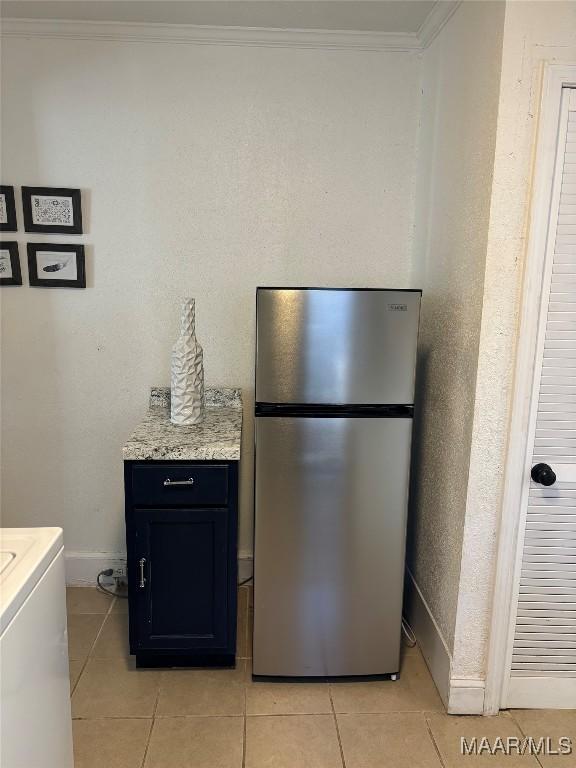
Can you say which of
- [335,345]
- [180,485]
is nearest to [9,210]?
[180,485]

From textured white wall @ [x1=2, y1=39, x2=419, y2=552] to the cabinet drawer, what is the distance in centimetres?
69

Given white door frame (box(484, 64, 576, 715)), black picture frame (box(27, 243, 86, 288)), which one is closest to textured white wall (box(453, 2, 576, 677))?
white door frame (box(484, 64, 576, 715))

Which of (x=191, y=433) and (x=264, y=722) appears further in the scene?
(x=191, y=433)

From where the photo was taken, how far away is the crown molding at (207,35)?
2.34 metres

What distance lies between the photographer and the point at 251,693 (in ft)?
6.85

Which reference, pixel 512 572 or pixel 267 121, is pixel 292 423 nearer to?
pixel 512 572

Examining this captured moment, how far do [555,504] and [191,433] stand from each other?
4.29 ft

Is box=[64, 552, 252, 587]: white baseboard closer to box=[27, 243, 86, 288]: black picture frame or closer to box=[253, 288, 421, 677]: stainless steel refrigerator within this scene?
box=[253, 288, 421, 677]: stainless steel refrigerator

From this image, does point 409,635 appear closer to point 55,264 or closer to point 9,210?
point 55,264

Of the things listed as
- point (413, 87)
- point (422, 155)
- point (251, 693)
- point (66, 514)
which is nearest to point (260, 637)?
point (251, 693)

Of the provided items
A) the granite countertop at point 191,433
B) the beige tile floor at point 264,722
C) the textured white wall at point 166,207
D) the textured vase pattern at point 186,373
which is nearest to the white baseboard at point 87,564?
the textured white wall at point 166,207

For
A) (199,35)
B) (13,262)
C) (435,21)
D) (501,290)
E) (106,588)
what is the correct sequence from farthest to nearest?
(106,588) < (13,262) < (199,35) < (435,21) < (501,290)

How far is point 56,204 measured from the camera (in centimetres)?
246

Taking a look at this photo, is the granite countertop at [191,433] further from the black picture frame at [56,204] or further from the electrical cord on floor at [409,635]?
the electrical cord on floor at [409,635]
